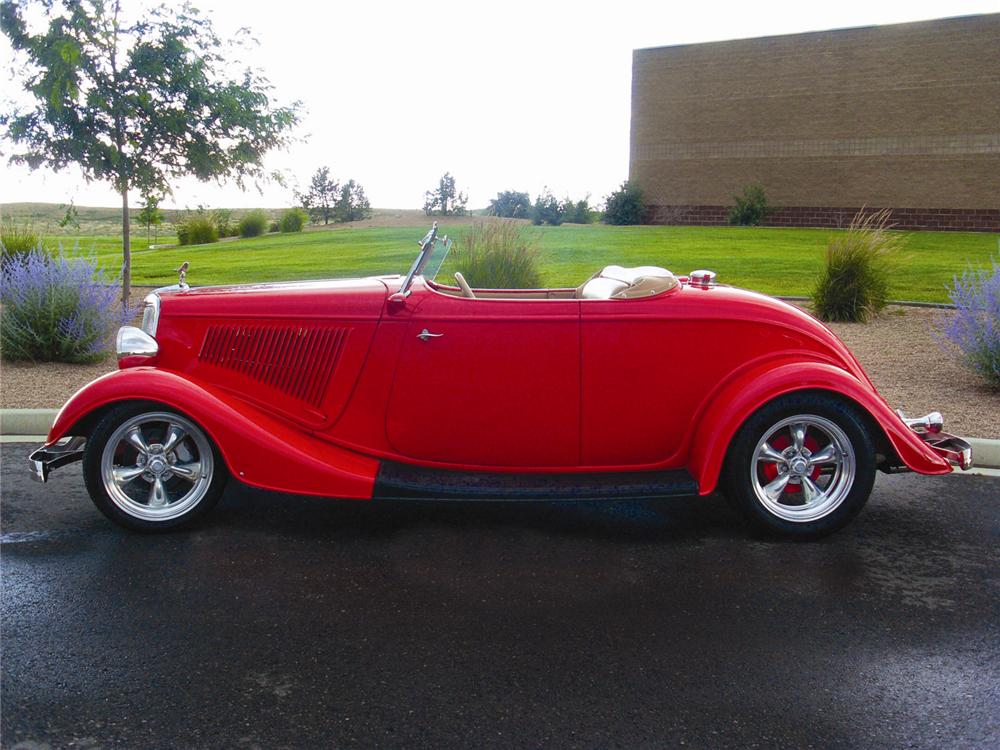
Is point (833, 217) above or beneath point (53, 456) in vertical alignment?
above

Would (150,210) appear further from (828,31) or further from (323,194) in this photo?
(828,31)

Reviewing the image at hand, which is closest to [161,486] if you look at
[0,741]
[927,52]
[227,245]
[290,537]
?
[290,537]

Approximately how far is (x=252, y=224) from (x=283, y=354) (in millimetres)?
26609

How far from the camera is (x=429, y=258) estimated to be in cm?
471

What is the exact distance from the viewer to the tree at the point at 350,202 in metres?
25.5

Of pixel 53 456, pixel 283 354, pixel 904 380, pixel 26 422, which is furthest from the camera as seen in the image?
pixel 904 380

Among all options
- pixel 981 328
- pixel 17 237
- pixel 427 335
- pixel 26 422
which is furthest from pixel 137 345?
pixel 17 237

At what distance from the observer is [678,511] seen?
4777 millimetres

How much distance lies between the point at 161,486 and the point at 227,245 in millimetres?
23907

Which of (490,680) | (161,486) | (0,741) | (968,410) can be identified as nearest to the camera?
(0,741)

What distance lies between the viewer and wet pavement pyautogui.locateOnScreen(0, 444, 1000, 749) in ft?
8.77

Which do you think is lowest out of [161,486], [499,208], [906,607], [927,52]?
[906,607]

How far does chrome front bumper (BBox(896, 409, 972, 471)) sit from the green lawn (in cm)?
709

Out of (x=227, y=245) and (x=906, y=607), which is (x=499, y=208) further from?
(x=906, y=607)
